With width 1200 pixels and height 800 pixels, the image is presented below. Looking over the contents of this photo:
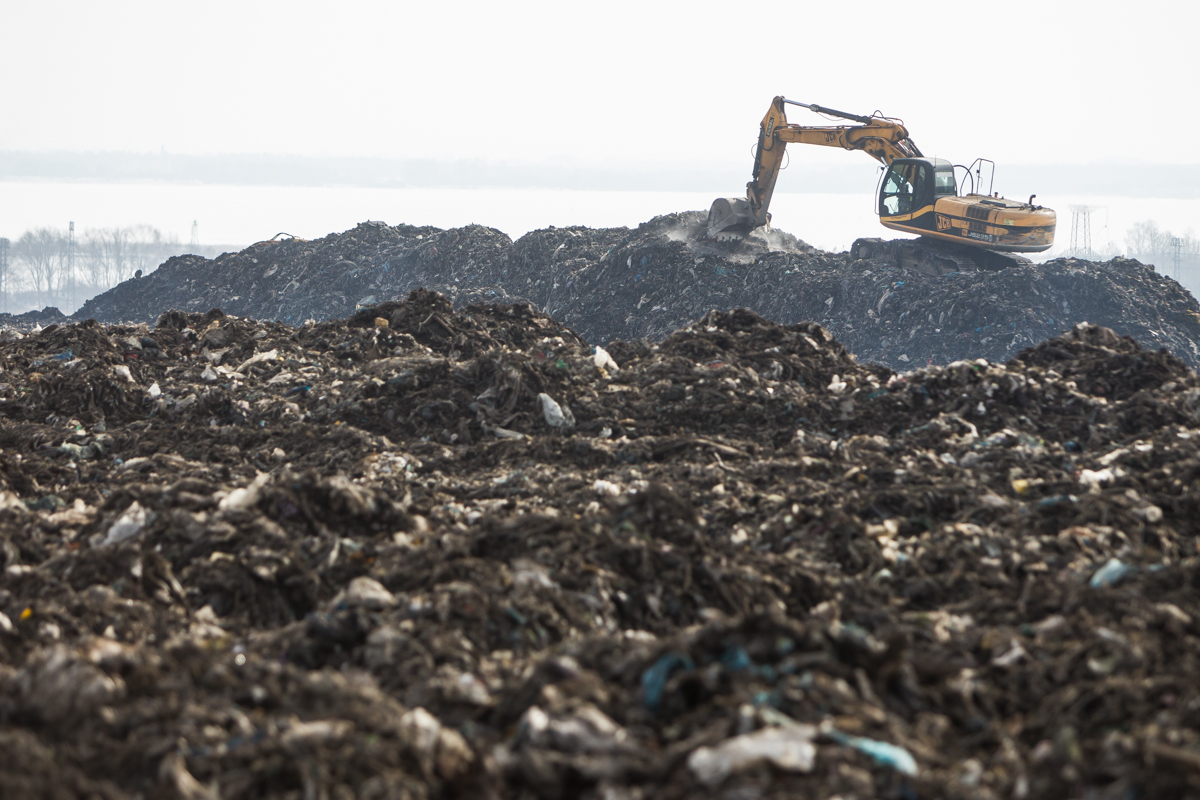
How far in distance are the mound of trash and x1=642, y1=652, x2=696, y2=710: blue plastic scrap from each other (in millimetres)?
14739

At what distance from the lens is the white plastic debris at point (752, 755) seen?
2691mm

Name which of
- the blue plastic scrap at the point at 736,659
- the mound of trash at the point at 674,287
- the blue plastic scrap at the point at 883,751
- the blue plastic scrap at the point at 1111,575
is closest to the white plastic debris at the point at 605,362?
the blue plastic scrap at the point at 1111,575

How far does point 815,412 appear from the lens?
8305 millimetres

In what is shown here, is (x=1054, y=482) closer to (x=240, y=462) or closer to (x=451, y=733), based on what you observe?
(x=451, y=733)

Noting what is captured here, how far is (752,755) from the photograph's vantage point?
2703 millimetres

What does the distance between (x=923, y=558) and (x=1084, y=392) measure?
4.46 meters

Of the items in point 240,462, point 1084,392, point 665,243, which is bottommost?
point 240,462

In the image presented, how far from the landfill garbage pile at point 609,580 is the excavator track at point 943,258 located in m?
10.3

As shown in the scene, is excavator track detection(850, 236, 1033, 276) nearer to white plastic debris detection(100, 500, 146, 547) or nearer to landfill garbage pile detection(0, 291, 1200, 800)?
landfill garbage pile detection(0, 291, 1200, 800)

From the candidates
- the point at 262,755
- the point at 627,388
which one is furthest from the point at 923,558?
the point at 627,388

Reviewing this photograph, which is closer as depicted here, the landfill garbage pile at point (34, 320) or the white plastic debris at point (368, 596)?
the white plastic debris at point (368, 596)

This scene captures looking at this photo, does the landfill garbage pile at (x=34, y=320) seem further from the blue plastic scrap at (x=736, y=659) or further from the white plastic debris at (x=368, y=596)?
the blue plastic scrap at (x=736, y=659)

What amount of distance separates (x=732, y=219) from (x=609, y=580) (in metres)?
18.4

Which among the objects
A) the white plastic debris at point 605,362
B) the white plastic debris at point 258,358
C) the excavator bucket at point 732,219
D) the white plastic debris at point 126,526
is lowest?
the white plastic debris at point 126,526
